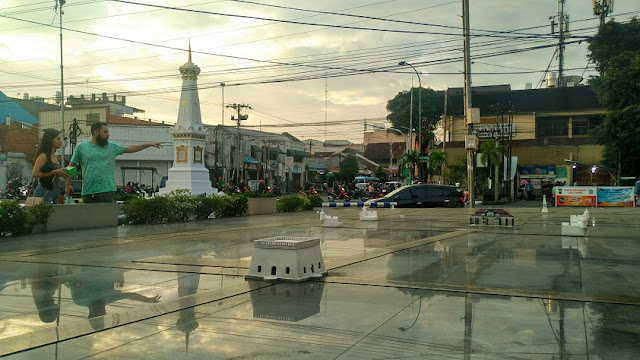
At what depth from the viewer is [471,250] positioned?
11.9m

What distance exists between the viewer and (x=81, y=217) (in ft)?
55.0

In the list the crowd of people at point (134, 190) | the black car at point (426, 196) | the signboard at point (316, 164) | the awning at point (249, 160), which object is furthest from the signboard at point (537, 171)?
the signboard at point (316, 164)

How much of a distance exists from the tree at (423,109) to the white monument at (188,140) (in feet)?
129

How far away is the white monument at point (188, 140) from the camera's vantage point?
104ft

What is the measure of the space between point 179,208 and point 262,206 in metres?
5.90

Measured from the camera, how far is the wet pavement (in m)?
5.04

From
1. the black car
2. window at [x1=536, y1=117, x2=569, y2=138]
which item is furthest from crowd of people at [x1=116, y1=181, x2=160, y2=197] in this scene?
window at [x1=536, y1=117, x2=569, y2=138]

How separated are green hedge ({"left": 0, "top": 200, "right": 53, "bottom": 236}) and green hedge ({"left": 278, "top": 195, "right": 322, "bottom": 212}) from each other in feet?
41.9

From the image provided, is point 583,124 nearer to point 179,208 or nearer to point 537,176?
point 537,176

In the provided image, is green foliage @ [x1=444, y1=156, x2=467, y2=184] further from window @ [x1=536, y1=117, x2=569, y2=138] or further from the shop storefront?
window @ [x1=536, y1=117, x2=569, y2=138]

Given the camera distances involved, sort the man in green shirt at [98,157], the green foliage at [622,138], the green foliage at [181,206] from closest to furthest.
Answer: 1. the man in green shirt at [98,157]
2. the green foliage at [181,206]
3. the green foliage at [622,138]

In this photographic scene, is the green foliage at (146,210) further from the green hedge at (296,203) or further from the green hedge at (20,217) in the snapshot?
the green hedge at (296,203)

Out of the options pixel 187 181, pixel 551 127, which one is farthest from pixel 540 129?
pixel 187 181

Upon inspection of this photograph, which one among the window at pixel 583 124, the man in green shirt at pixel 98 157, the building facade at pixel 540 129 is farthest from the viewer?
the window at pixel 583 124
